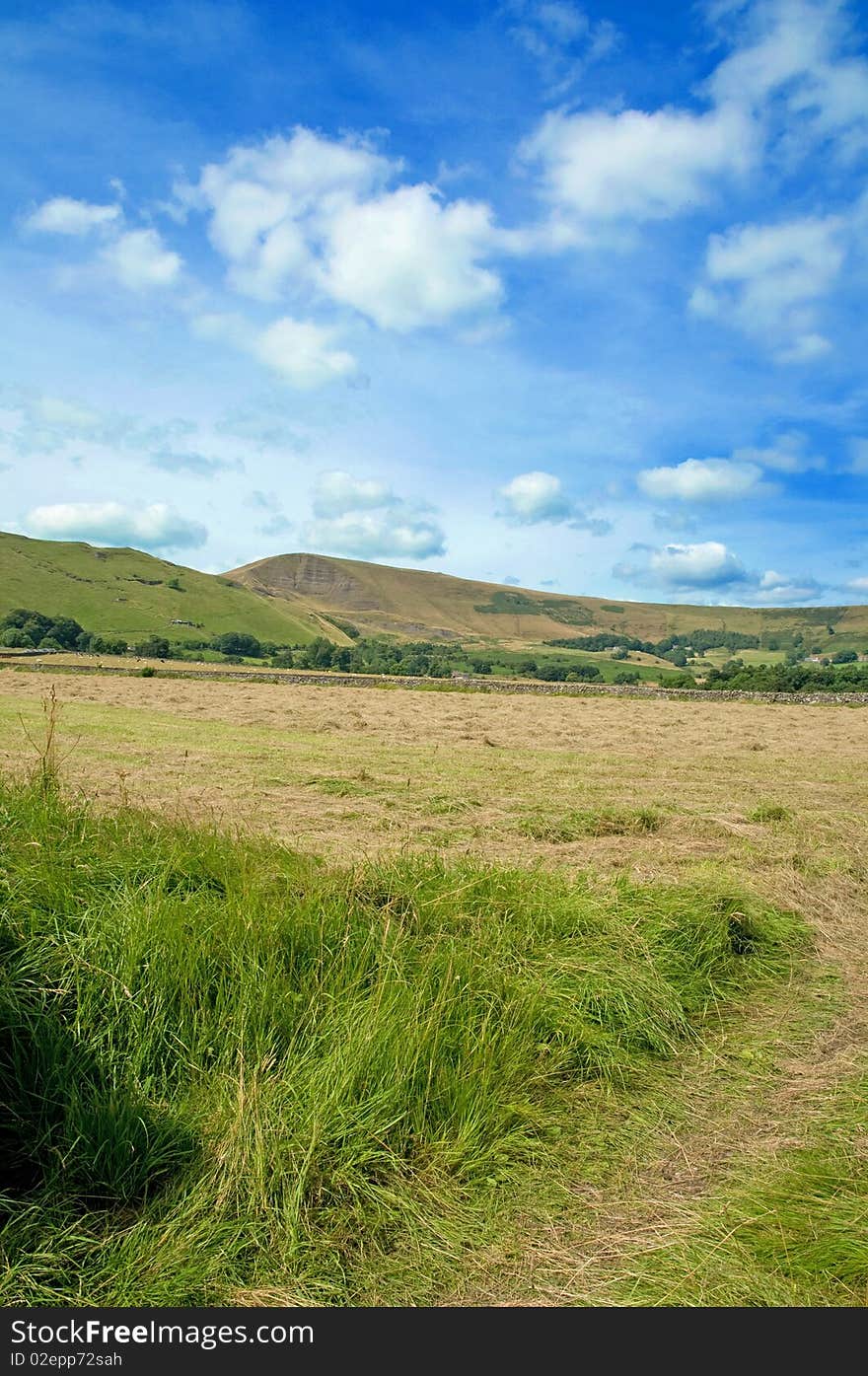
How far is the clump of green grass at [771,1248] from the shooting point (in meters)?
2.87

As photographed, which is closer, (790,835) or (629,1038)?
(629,1038)

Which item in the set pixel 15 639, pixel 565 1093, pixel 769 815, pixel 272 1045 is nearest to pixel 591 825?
pixel 769 815

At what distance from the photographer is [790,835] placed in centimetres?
1047

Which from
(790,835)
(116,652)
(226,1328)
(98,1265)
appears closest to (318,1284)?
(226,1328)

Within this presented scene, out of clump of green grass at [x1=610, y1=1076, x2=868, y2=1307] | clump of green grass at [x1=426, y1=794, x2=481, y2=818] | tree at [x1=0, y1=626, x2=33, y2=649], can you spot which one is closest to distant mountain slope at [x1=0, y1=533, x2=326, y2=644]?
tree at [x1=0, y1=626, x2=33, y2=649]

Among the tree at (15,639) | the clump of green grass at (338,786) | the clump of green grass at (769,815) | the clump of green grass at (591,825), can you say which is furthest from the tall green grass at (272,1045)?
the tree at (15,639)

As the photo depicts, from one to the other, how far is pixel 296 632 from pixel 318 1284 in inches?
7417

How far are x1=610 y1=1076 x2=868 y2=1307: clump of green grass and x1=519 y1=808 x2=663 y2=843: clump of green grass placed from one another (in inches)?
250

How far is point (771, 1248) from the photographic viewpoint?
308 cm

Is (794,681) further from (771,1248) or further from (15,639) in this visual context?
(15,639)

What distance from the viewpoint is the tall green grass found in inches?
121

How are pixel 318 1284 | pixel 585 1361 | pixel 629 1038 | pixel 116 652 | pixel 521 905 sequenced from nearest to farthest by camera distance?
pixel 585 1361 → pixel 318 1284 → pixel 629 1038 → pixel 521 905 → pixel 116 652

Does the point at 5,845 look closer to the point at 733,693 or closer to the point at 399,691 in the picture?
the point at 399,691

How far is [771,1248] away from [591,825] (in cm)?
745
